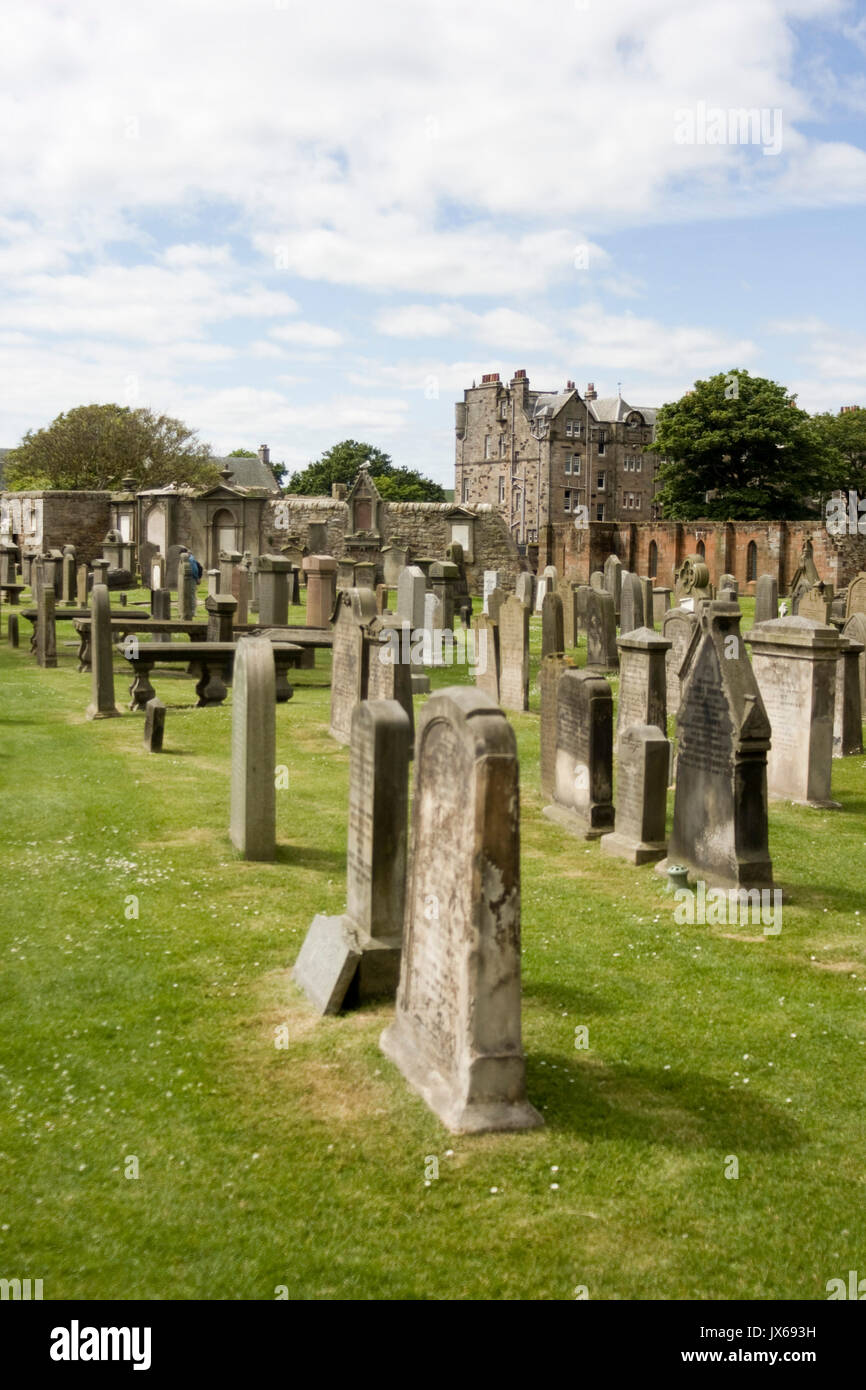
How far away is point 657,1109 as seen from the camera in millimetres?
5188

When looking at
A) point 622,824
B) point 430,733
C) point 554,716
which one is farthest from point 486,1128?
point 554,716

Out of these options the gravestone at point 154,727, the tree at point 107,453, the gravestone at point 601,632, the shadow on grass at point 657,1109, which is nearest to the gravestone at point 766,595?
the gravestone at point 601,632

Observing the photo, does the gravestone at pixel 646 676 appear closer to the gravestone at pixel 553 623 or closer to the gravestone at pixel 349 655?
the gravestone at pixel 349 655

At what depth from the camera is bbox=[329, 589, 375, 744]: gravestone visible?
44.2 ft

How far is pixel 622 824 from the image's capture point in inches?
376

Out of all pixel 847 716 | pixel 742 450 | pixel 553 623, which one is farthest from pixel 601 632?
pixel 742 450

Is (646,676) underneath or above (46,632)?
underneath

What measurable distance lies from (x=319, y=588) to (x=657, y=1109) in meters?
20.5

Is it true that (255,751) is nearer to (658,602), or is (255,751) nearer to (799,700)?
(799,700)

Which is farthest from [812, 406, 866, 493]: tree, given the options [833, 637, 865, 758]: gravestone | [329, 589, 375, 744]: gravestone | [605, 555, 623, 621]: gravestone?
[329, 589, 375, 744]: gravestone

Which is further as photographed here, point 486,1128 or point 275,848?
point 275,848
